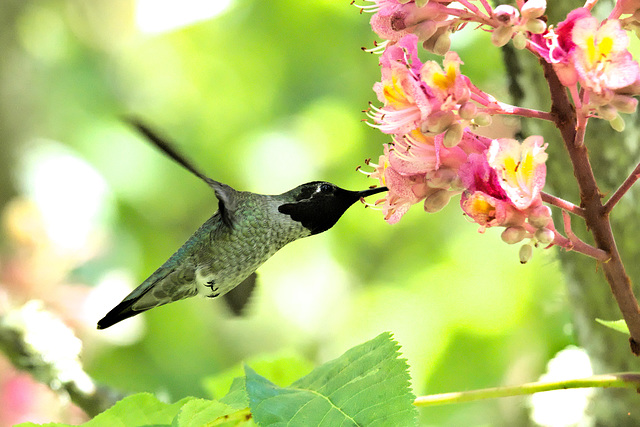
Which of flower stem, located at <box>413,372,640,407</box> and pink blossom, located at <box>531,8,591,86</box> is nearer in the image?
pink blossom, located at <box>531,8,591,86</box>

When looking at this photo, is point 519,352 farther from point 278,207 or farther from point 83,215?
point 83,215

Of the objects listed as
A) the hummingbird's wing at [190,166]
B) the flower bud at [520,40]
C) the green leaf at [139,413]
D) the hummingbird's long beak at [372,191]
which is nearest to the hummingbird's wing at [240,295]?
the hummingbird's wing at [190,166]

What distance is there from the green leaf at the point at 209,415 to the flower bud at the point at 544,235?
0.57 m

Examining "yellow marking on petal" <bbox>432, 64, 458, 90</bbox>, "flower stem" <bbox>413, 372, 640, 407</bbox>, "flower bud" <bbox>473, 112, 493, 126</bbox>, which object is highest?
"yellow marking on petal" <bbox>432, 64, 458, 90</bbox>

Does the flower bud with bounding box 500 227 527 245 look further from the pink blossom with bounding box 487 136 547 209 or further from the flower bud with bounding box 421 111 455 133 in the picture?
the flower bud with bounding box 421 111 455 133

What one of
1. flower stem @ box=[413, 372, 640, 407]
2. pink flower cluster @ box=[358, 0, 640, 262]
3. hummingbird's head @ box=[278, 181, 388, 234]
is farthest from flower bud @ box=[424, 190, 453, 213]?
hummingbird's head @ box=[278, 181, 388, 234]

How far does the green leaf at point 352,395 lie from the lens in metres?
1.14

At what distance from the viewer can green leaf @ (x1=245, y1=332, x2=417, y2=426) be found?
1.14 meters

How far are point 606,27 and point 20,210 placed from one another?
2781 millimetres

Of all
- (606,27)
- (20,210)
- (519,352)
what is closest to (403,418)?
(606,27)

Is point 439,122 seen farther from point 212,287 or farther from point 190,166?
point 212,287

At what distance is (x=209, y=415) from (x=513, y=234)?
0.59 m

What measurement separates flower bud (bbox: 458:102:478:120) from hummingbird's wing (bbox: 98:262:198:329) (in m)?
0.98

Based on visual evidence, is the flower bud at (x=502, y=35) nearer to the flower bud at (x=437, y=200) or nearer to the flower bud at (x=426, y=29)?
Result: the flower bud at (x=426, y=29)
